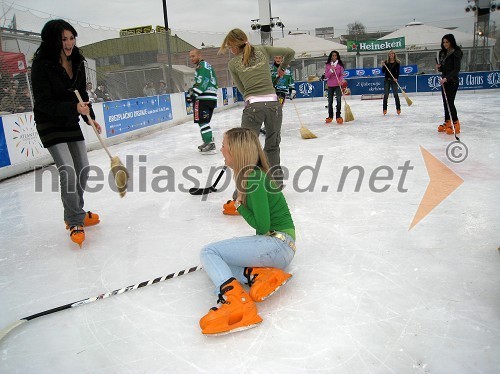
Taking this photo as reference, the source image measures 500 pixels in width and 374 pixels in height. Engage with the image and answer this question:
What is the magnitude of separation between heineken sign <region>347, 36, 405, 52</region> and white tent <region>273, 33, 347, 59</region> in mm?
422

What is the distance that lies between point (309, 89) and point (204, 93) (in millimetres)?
10614

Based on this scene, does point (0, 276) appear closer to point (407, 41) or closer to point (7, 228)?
point (7, 228)

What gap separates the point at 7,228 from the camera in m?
3.26

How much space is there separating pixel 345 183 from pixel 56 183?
128 inches

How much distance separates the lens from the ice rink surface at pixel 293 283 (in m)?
1.56

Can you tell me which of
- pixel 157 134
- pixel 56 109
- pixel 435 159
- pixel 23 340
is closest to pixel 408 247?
pixel 23 340

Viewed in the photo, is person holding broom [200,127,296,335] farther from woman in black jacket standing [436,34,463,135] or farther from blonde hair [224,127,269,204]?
woman in black jacket standing [436,34,463,135]

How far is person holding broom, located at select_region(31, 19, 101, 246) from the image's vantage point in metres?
2.54

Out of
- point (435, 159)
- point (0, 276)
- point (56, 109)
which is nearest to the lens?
point (0, 276)

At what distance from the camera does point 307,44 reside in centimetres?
1936

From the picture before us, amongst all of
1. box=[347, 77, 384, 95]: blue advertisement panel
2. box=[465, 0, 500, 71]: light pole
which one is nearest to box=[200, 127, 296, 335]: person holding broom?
box=[347, 77, 384, 95]: blue advertisement panel

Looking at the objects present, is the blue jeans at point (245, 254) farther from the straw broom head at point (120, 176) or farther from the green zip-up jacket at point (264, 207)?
the straw broom head at point (120, 176)

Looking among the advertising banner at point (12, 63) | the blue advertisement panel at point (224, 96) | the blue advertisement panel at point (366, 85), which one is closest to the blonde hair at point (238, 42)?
the advertising banner at point (12, 63)

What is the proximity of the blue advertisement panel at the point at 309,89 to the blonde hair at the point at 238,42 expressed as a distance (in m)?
12.9
